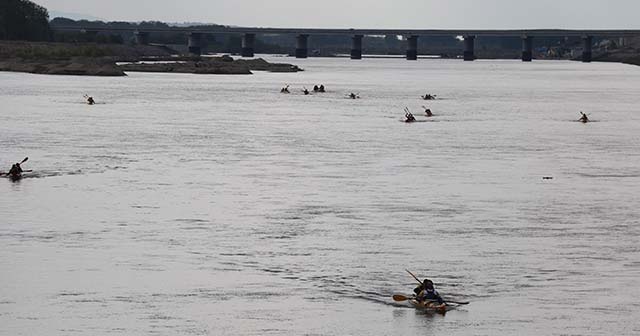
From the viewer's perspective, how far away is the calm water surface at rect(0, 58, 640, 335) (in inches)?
1246

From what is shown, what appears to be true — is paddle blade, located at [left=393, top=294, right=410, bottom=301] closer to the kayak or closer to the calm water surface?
the calm water surface

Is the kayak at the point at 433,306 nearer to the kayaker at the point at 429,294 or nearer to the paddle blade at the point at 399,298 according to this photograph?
the kayaker at the point at 429,294

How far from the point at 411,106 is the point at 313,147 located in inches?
1931

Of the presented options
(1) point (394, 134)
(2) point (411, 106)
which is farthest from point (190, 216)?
(2) point (411, 106)

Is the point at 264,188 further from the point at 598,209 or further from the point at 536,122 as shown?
the point at 536,122

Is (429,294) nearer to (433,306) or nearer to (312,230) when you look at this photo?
(433,306)

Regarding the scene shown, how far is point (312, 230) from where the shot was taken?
4278 centimetres

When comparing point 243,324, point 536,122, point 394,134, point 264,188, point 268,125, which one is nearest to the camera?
point 243,324

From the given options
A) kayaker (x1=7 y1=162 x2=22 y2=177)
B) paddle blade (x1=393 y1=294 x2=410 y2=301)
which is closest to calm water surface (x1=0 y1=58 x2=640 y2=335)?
paddle blade (x1=393 y1=294 x2=410 y2=301)

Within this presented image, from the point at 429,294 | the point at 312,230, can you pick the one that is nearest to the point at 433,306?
the point at 429,294

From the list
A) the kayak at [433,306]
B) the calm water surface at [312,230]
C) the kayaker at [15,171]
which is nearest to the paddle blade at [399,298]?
the calm water surface at [312,230]

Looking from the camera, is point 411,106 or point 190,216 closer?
point 190,216

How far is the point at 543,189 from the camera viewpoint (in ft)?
178

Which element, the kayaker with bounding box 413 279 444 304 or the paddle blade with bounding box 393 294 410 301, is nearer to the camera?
the kayaker with bounding box 413 279 444 304
